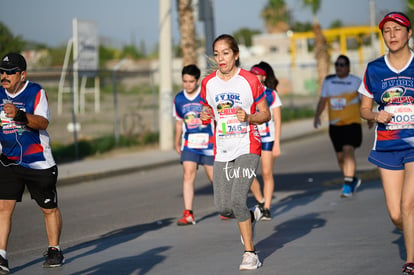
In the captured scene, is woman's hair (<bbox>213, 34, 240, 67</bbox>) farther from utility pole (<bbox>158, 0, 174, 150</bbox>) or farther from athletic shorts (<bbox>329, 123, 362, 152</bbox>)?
utility pole (<bbox>158, 0, 174, 150</bbox>)

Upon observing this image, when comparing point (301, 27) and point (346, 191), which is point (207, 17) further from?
point (301, 27)

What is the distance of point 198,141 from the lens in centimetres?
1038

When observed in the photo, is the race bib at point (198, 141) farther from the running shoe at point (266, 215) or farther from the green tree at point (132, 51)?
the green tree at point (132, 51)

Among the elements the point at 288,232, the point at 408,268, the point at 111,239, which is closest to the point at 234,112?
the point at 408,268

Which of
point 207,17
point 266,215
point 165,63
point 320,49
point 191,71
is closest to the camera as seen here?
point 266,215

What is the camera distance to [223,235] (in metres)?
9.09

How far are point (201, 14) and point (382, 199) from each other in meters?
10.2

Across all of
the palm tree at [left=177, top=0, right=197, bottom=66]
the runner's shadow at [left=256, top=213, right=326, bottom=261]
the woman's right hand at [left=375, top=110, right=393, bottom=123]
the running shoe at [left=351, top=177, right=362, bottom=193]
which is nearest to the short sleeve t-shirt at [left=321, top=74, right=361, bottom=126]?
the running shoe at [left=351, top=177, right=362, bottom=193]

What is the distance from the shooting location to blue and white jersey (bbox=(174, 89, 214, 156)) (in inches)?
408

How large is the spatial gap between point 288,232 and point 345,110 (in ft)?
12.0

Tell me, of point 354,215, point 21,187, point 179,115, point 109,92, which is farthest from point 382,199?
point 109,92

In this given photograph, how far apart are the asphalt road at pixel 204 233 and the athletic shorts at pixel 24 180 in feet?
2.27

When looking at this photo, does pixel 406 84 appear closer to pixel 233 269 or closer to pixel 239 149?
pixel 239 149

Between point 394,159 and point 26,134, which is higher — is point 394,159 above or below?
below
